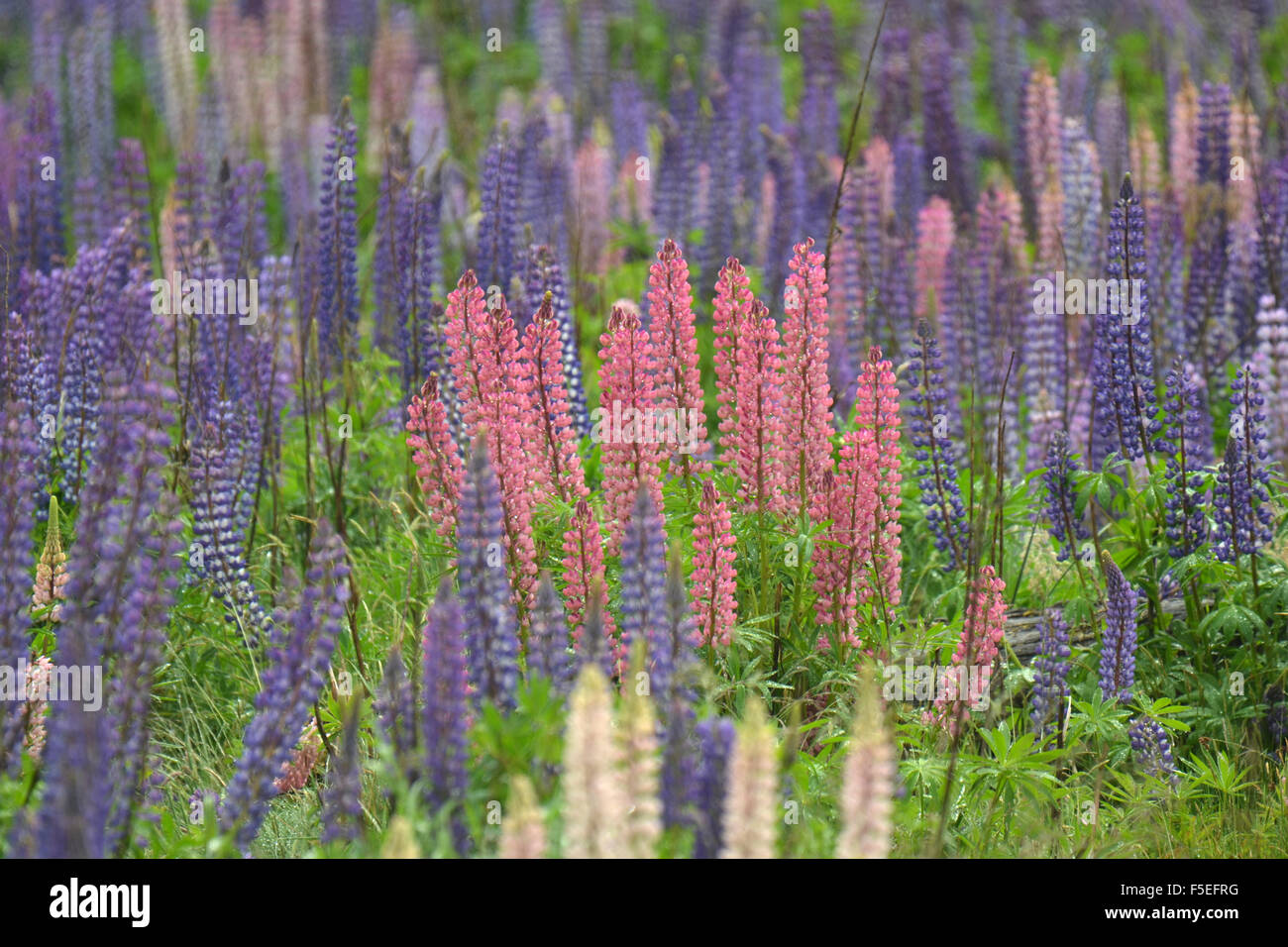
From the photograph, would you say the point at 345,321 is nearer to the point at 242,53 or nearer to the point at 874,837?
the point at 874,837

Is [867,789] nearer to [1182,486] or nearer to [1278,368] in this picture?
[1182,486]

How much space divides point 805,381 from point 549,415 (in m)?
0.77

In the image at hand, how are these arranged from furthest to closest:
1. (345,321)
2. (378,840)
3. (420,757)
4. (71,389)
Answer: (345,321)
(71,389)
(378,840)
(420,757)

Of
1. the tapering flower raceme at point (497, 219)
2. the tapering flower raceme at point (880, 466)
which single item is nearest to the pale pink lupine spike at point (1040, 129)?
the tapering flower raceme at point (497, 219)

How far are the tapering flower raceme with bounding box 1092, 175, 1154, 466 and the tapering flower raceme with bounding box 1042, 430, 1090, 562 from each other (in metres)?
0.24

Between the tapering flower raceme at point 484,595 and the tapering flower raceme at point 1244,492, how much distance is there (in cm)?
257

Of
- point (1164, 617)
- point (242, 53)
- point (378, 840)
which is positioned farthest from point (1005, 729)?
point (242, 53)

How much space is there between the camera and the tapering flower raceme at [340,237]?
6629 mm

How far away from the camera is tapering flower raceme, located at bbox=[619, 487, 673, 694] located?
364cm

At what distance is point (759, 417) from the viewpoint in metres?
4.62

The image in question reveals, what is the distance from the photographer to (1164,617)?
5.36 metres

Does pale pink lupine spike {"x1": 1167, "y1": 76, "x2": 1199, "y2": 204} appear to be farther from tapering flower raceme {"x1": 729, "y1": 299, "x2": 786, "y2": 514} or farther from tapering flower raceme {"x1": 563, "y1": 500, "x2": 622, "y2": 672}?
tapering flower raceme {"x1": 563, "y1": 500, "x2": 622, "y2": 672}

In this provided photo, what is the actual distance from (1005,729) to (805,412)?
108 cm

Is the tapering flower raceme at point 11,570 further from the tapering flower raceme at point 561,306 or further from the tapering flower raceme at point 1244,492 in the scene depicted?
the tapering flower raceme at point 1244,492
